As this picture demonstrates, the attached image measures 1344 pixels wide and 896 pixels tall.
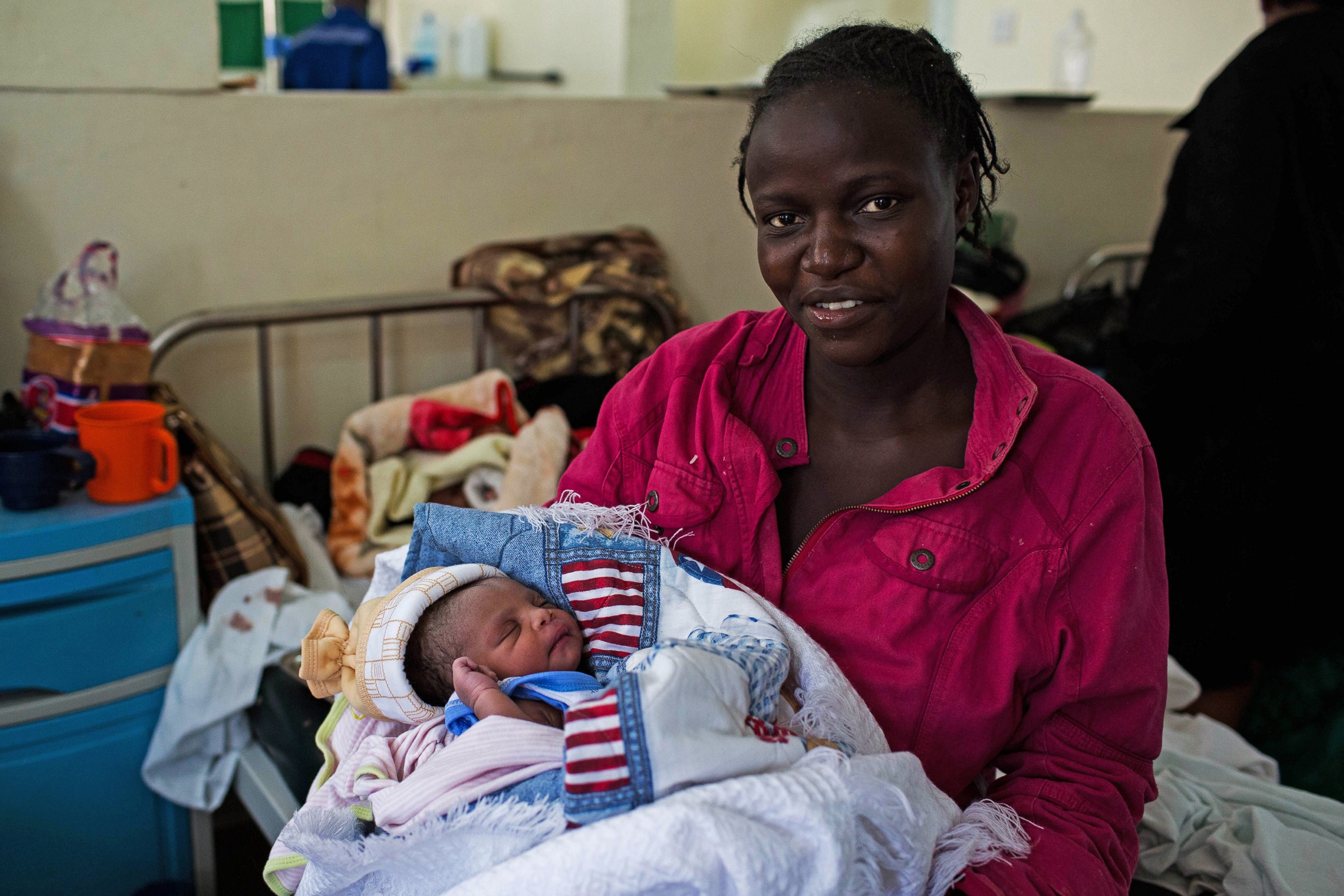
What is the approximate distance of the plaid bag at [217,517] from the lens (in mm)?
2365

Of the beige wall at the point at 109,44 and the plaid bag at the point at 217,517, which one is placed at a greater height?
the beige wall at the point at 109,44

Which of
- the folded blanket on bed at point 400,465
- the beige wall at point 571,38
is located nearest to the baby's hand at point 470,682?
the folded blanket on bed at point 400,465

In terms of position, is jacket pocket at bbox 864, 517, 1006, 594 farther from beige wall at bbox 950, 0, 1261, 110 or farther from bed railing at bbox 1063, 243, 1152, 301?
beige wall at bbox 950, 0, 1261, 110

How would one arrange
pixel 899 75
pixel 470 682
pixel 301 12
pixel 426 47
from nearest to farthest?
pixel 899 75 < pixel 470 682 < pixel 301 12 < pixel 426 47

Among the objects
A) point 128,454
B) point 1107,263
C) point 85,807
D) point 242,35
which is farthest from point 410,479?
point 1107,263

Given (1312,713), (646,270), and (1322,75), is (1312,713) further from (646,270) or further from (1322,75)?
(646,270)

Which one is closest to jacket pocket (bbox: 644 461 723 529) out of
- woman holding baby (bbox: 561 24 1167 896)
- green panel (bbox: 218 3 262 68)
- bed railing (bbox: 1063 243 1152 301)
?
woman holding baby (bbox: 561 24 1167 896)

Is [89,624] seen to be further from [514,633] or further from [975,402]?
[975,402]

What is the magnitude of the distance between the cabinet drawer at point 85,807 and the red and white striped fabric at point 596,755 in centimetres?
152

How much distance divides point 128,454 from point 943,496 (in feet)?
5.46

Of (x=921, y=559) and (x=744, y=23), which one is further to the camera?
(x=744, y=23)

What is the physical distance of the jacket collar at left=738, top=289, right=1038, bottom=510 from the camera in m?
1.35

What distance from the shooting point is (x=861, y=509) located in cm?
140

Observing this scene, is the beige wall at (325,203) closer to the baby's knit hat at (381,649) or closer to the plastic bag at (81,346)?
the plastic bag at (81,346)
